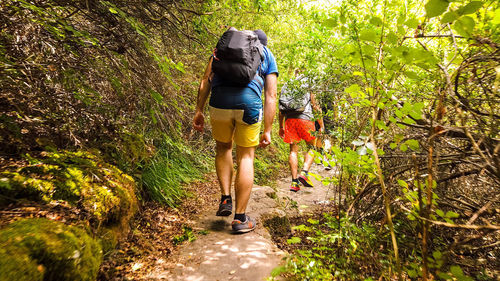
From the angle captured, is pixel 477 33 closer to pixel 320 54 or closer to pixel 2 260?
pixel 320 54

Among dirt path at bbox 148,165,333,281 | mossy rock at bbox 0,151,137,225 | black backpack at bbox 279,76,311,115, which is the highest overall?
black backpack at bbox 279,76,311,115

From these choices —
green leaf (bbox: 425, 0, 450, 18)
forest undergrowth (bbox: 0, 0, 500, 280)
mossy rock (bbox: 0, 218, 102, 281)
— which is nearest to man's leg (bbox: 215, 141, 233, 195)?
forest undergrowth (bbox: 0, 0, 500, 280)

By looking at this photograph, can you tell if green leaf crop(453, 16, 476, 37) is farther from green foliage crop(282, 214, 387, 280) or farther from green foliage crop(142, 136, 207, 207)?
green foliage crop(142, 136, 207, 207)

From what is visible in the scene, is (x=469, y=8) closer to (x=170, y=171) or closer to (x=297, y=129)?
(x=170, y=171)

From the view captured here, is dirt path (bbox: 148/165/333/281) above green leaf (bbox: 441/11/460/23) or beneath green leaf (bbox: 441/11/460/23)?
beneath

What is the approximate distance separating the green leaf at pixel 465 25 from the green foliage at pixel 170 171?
2892 mm

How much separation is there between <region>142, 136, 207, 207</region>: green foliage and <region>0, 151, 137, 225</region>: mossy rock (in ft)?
1.98

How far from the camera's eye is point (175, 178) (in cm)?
336

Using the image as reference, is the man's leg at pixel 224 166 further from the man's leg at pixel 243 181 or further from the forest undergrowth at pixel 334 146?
the forest undergrowth at pixel 334 146

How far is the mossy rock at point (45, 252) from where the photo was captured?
3.41 ft

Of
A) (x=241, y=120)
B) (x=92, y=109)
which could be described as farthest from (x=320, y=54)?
(x=92, y=109)

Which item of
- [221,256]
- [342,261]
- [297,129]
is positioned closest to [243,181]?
[221,256]

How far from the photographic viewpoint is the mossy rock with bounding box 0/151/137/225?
1579 mm

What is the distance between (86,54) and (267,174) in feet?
13.6
